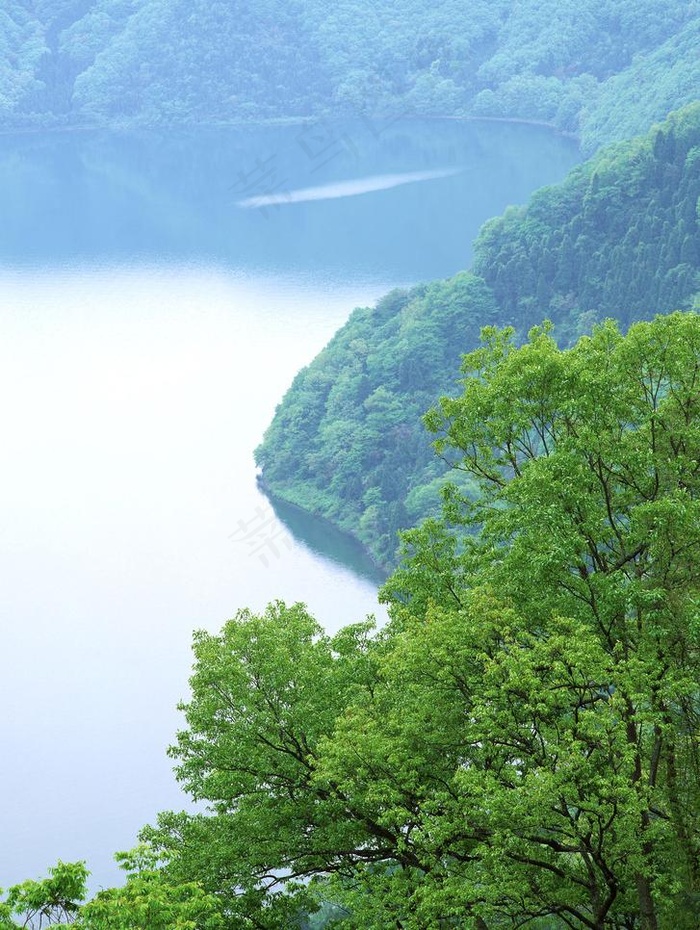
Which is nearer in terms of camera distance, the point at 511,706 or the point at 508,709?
the point at 508,709

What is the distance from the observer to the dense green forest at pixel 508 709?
664 inches

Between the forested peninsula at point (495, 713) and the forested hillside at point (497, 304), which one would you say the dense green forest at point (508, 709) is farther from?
the forested hillside at point (497, 304)

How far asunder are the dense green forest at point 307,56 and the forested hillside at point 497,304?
4641 cm

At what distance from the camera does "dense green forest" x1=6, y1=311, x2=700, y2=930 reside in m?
16.9

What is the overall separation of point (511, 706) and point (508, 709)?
0.44 feet

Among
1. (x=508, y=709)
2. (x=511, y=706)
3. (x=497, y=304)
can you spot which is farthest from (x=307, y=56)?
(x=508, y=709)

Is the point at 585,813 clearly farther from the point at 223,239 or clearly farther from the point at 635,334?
the point at 223,239

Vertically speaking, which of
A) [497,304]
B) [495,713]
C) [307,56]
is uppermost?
[307,56]

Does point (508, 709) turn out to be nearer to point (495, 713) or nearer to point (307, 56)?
point (495, 713)

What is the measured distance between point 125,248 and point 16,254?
6742 millimetres

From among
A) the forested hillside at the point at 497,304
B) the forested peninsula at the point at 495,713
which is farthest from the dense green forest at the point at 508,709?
the forested hillside at the point at 497,304

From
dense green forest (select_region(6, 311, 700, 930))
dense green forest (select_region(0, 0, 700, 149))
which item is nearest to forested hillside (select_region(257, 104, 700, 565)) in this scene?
dense green forest (select_region(0, 0, 700, 149))

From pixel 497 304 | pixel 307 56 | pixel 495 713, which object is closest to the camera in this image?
pixel 495 713

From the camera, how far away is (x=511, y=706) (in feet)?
56.5
